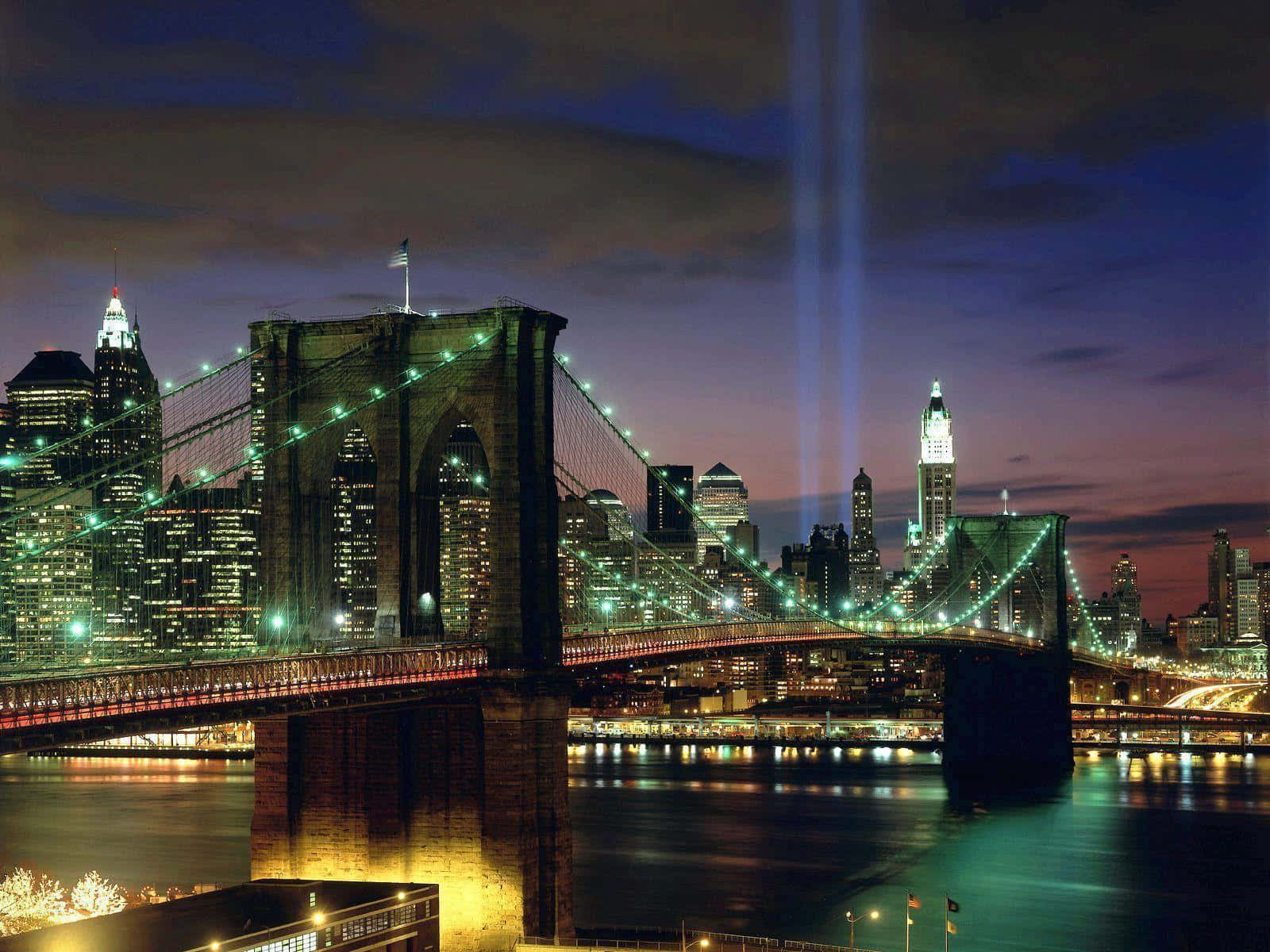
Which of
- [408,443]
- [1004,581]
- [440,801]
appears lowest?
[440,801]

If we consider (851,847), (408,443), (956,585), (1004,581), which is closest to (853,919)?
(408,443)

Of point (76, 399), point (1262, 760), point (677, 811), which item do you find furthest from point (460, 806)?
point (76, 399)

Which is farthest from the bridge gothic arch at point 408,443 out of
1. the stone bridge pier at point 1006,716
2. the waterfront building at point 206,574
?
the stone bridge pier at point 1006,716

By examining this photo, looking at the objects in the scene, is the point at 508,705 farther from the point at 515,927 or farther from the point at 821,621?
the point at 821,621

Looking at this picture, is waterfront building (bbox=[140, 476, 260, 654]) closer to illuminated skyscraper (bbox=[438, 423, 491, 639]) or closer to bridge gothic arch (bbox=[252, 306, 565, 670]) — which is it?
illuminated skyscraper (bbox=[438, 423, 491, 639])

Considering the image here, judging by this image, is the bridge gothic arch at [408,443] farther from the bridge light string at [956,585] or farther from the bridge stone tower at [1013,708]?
the bridge light string at [956,585]

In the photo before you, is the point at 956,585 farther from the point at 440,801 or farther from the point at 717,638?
the point at 440,801

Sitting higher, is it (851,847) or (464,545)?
(464,545)
